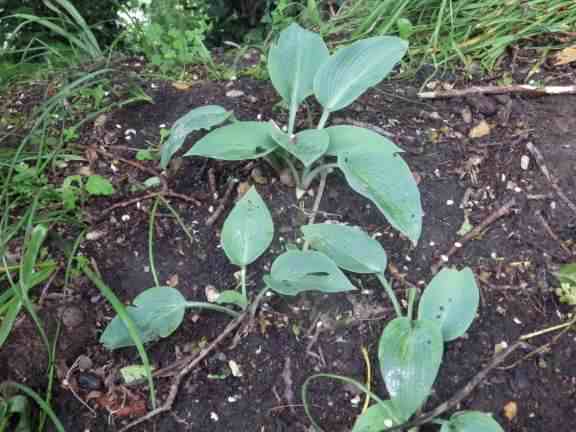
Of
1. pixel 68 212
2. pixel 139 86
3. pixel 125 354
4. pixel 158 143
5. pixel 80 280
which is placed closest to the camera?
pixel 125 354

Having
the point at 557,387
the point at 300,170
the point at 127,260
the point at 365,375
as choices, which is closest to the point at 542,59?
the point at 300,170

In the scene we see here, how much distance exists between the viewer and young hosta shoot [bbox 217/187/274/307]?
139 centimetres

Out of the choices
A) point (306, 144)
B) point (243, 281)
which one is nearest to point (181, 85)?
point (306, 144)

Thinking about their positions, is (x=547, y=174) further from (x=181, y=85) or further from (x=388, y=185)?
(x=181, y=85)

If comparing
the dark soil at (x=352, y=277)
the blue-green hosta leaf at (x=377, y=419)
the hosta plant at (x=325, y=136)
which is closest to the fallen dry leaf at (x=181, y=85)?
the dark soil at (x=352, y=277)

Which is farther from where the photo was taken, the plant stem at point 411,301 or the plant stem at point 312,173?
the plant stem at point 312,173

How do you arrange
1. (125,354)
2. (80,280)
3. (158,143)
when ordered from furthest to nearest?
(158,143), (80,280), (125,354)

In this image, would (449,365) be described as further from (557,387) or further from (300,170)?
(300,170)

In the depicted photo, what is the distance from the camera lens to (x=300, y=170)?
1582 mm

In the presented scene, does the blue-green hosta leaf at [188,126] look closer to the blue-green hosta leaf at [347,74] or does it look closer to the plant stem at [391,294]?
the blue-green hosta leaf at [347,74]

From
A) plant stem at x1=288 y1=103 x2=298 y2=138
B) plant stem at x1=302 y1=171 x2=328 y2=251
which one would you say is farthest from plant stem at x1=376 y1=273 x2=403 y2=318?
plant stem at x1=288 y1=103 x2=298 y2=138

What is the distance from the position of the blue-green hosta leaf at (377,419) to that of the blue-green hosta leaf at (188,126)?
0.79 meters

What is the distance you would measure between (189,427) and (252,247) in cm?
43

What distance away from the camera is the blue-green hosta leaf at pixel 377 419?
114cm
